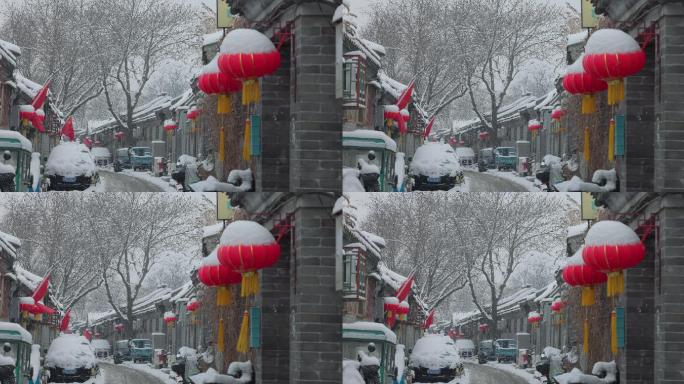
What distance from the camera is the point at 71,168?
72.2 feet

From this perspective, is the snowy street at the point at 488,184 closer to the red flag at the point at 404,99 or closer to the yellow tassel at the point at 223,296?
the red flag at the point at 404,99

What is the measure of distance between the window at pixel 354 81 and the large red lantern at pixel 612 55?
2784 mm

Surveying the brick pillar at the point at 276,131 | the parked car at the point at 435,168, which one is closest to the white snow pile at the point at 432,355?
the parked car at the point at 435,168

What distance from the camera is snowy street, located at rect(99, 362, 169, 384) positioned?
2212cm

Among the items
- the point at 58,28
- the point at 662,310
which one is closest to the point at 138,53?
the point at 58,28

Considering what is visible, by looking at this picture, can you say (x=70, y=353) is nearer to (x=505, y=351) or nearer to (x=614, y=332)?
(x=505, y=351)

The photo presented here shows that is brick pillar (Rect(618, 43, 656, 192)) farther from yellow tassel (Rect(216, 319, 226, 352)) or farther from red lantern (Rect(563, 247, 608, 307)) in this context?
yellow tassel (Rect(216, 319, 226, 352))

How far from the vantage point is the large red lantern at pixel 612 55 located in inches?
783

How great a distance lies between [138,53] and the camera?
22.5 m

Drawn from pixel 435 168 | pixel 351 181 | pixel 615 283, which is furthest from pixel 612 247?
pixel 351 181

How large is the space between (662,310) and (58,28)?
28.0ft

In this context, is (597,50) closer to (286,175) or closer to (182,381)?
(286,175)

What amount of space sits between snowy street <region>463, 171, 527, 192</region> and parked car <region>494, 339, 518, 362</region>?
1937 mm

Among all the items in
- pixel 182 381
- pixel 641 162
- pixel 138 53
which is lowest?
pixel 182 381
